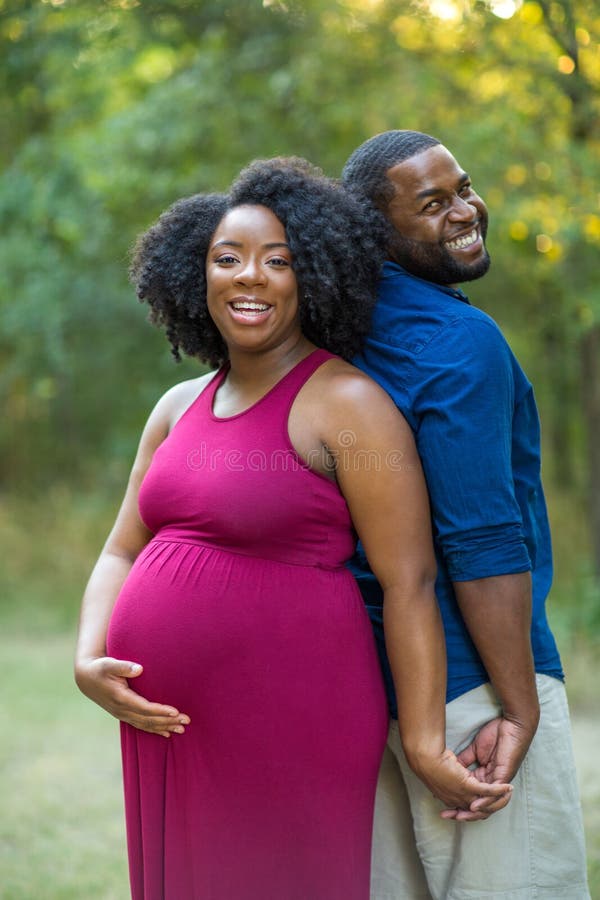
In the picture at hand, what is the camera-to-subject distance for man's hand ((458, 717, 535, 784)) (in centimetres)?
198

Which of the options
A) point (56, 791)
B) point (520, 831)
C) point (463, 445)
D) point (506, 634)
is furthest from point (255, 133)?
point (520, 831)

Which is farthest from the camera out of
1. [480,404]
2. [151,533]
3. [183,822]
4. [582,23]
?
[582,23]

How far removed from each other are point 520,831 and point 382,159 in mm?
1387

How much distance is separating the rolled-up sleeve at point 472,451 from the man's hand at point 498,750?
31cm

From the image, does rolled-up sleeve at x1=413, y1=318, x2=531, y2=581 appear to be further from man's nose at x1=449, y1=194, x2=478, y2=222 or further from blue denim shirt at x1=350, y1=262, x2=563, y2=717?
man's nose at x1=449, y1=194, x2=478, y2=222

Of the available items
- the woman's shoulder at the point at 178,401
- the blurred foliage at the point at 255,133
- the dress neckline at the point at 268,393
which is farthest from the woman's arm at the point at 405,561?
the blurred foliage at the point at 255,133

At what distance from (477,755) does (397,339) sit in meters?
0.83

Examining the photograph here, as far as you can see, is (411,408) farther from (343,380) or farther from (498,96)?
(498,96)

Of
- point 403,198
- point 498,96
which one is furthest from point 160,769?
point 498,96

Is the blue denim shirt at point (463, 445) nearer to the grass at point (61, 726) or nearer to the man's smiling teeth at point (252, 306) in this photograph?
the man's smiling teeth at point (252, 306)

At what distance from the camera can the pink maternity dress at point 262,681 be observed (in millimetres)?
2000

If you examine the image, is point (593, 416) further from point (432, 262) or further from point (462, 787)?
point (462, 787)

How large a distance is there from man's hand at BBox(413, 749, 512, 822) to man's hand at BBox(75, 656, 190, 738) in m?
0.48

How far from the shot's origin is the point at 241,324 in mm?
2104
